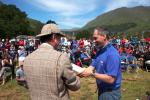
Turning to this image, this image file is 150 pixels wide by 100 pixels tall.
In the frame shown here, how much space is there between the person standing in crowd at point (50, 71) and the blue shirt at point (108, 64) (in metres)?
0.92

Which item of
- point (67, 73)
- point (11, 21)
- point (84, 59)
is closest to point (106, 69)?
point (67, 73)

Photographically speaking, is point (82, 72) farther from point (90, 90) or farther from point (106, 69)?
point (90, 90)

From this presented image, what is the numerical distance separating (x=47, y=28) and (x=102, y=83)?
1402 millimetres

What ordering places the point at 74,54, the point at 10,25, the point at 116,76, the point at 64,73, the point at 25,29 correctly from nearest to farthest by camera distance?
the point at 64,73
the point at 116,76
the point at 74,54
the point at 10,25
the point at 25,29

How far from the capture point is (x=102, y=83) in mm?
4805

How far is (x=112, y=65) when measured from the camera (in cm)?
461

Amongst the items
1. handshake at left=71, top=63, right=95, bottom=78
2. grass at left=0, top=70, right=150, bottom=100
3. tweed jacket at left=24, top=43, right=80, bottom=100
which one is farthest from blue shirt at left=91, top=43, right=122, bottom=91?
grass at left=0, top=70, right=150, bottom=100

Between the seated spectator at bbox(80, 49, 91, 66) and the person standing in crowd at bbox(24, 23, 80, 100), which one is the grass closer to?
the seated spectator at bbox(80, 49, 91, 66)

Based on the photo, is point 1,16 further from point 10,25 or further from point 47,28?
point 47,28

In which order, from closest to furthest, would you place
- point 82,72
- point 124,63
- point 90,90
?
point 82,72 < point 90,90 < point 124,63

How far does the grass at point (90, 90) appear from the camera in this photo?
11.8m

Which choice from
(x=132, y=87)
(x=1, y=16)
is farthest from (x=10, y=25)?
(x=132, y=87)

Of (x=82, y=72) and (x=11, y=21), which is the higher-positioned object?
(x=11, y=21)

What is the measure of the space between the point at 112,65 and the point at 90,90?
336 inches
